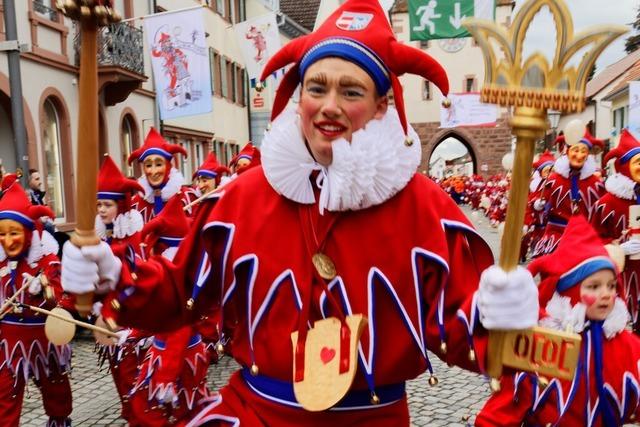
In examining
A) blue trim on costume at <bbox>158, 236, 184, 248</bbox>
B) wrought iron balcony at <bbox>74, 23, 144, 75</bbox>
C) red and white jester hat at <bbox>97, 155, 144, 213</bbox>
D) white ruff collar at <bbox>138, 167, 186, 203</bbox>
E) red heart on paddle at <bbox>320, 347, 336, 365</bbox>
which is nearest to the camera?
red heart on paddle at <bbox>320, 347, 336, 365</bbox>

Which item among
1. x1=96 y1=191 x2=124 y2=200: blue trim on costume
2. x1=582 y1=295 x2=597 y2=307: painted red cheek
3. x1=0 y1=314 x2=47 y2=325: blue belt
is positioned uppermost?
x1=96 y1=191 x2=124 y2=200: blue trim on costume

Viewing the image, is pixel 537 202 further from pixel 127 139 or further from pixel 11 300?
pixel 127 139

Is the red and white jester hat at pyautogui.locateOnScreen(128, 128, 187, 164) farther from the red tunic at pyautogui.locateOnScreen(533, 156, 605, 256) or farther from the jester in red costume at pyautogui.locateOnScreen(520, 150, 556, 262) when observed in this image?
the jester in red costume at pyautogui.locateOnScreen(520, 150, 556, 262)

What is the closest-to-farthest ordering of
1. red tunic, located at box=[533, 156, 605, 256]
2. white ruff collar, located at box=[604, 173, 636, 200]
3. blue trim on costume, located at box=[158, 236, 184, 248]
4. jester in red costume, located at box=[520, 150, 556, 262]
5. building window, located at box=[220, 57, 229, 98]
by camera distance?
1. blue trim on costume, located at box=[158, 236, 184, 248]
2. white ruff collar, located at box=[604, 173, 636, 200]
3. red tunic, located at box=[533, 156, 605, 256]
4. jester in red costume, located at box=[520, 150, 556, 262]
5. building window, located at box=[220, 57, 229, 98]

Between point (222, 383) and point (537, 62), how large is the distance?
5.16 m

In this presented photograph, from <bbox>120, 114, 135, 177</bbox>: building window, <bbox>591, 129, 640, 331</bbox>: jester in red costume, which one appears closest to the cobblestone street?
<bbox>591, 129, 640, 331</bbox>: jester in red costume

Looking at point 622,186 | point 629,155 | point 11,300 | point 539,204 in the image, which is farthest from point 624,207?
point 11,300

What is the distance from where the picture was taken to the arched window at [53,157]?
492 inches

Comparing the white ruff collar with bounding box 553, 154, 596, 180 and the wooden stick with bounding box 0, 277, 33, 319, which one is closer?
the wooden stick with bounding box 0, 277, 33, 319

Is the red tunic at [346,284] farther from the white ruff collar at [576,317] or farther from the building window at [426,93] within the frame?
the building window at [426,93]

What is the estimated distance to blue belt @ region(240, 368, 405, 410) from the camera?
233cm

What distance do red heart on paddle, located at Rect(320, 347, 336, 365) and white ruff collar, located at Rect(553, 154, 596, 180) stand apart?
7.30m

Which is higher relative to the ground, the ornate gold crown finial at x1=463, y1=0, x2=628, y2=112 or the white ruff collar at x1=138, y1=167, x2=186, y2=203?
the ornate gold crown finial at x1=463, y1=0, x2=628, y2=112

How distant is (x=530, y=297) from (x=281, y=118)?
1133mm
